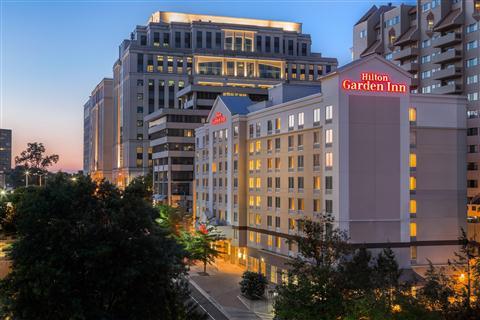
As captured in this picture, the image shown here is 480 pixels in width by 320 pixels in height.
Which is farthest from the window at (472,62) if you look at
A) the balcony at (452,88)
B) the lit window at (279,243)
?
the lit window at (279,243)

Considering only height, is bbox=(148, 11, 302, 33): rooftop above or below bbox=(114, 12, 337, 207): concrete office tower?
above

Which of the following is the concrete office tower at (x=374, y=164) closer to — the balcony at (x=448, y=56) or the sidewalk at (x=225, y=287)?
the sidewalk at (x=225, y=287)

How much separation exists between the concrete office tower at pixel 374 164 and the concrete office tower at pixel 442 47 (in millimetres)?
40031

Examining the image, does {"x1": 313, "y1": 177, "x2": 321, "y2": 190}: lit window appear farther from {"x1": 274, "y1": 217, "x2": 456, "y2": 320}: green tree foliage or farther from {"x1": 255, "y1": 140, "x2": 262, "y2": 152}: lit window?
{"x1": 274, "y1": 217, "x2": 456, "y2": 320}: green tree foliage

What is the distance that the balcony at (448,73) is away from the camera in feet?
349

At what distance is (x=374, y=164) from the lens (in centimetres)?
6256

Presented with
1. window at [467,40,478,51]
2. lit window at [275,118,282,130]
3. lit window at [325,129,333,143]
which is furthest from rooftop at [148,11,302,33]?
lit window at [325,129,333,143]

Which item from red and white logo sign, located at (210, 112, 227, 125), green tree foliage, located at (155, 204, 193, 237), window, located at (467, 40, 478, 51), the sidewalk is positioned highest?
window, located at (467, 40, 478, 51)

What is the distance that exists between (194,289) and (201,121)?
68.1m

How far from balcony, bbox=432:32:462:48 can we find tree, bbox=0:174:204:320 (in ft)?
290

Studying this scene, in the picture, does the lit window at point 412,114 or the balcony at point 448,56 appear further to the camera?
the balcony at point 448,56

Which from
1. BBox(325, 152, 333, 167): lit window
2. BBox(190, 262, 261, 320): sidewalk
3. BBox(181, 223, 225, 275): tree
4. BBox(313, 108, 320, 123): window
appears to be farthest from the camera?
BBox(181, 223, 225, 275): tree

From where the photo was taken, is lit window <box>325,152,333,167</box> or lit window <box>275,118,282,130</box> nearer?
lit window <box>325,152,333,167</box>

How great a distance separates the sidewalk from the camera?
200 ft
